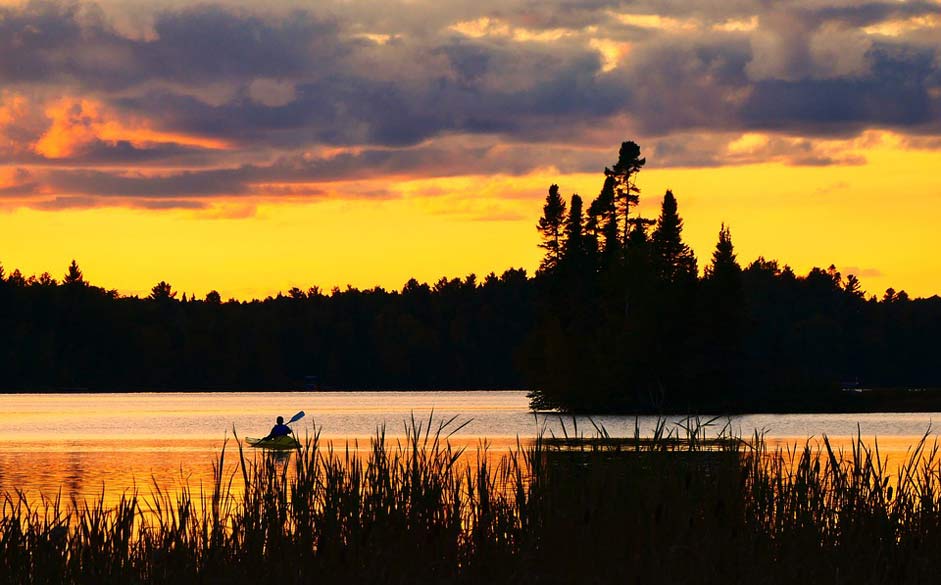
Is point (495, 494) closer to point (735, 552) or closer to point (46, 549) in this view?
point (735, 552)

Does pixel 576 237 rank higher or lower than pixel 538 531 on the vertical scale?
higher

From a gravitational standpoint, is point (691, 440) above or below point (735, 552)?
above

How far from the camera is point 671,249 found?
11900cm

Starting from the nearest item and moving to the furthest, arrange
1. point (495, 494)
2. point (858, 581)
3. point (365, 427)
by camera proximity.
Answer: point (858, 581)
point (495, 494)
point (365, 427)

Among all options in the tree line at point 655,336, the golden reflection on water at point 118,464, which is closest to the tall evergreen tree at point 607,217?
the tree line at point 655,336

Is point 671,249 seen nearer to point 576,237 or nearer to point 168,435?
point 576,237

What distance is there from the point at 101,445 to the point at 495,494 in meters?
63.9

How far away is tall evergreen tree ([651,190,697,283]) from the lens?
387ft

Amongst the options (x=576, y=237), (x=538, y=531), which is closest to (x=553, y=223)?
(x=576, y=237)

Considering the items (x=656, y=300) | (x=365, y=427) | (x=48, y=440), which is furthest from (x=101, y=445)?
(x=656, y=300)

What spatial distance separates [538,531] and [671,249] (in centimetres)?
10420

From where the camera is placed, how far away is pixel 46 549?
50.5 feet

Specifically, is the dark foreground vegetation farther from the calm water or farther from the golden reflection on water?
the golden reflection on water

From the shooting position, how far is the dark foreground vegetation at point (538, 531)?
1499cm
